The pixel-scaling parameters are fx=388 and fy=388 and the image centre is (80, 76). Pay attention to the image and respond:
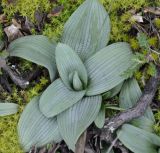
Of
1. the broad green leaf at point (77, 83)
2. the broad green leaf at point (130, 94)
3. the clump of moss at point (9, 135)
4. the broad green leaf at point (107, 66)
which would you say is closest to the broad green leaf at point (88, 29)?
the broad green leaf at point (107, 66)

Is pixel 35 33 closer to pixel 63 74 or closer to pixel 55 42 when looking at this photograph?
pixel 55 42

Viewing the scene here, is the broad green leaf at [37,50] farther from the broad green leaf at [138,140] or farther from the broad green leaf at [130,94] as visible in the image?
the broad green leaf at [138,140]

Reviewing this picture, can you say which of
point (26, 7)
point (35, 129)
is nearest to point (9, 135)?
point (35, 129)

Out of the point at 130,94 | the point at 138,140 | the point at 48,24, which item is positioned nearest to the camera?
the point at 138,140

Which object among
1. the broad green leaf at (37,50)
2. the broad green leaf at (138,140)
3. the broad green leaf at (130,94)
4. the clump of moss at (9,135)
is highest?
the broad green leaf at (37,50)

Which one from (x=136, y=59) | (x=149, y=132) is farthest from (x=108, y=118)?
(x=136, y=59)

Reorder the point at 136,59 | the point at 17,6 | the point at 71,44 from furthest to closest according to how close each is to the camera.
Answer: the point at 17,6 → the point at 71,44 → the point at 136,59

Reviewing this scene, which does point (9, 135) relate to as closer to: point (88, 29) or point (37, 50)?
point (37, 50)
